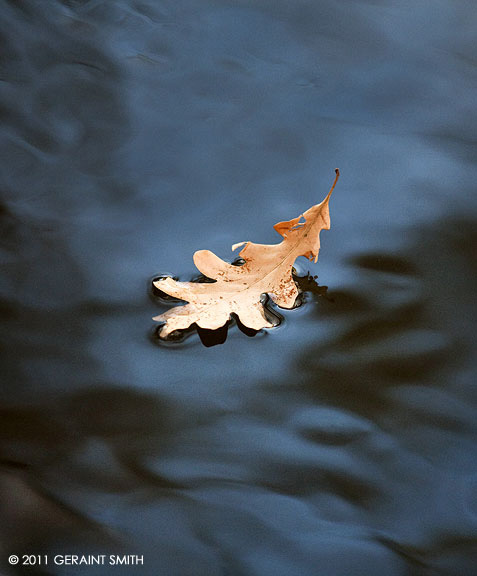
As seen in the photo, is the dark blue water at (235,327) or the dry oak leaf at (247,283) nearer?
the dark blue water at (235,327)

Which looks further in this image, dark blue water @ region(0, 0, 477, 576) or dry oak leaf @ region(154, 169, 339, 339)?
dry oak leaf @ region(154, 169, 339, 339)

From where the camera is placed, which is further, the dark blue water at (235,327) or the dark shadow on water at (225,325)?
the dark shadow on water at (225,325)

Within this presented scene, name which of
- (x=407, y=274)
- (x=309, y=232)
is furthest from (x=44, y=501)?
(x=407, y=274)

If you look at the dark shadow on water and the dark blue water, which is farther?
the dark shadow on water
